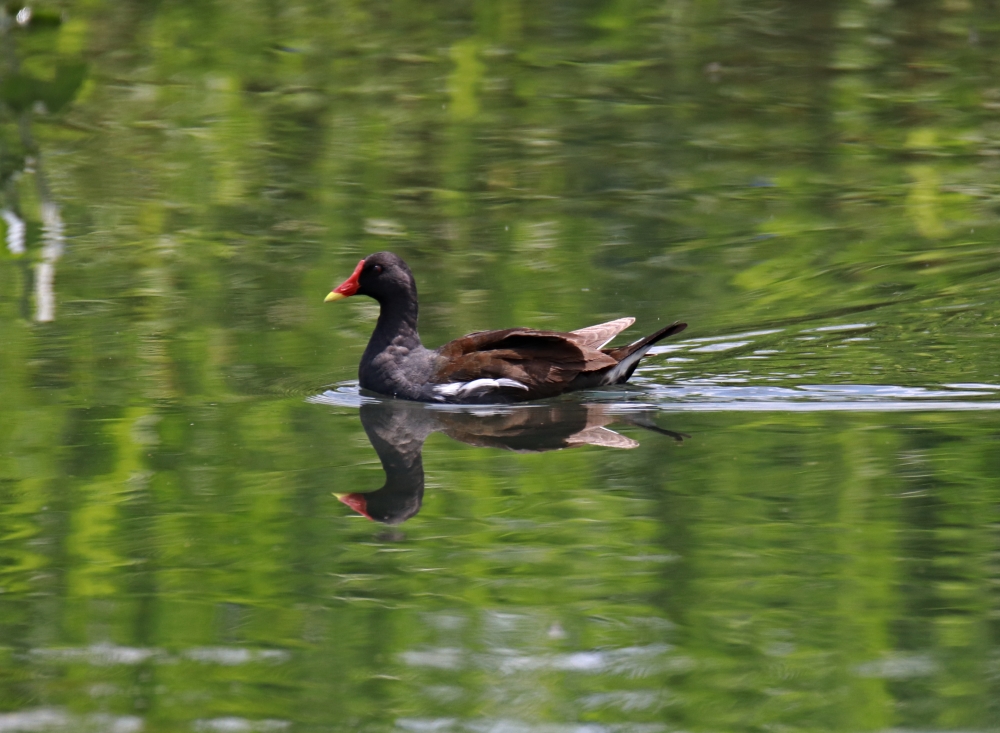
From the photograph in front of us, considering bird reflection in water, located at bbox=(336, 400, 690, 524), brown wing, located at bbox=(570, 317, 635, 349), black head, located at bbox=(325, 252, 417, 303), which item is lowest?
bird reflection in water, located at bbox=(336, 400, 690, 524)

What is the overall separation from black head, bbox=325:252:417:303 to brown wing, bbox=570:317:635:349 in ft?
3.13

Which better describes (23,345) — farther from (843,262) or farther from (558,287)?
(843,262)

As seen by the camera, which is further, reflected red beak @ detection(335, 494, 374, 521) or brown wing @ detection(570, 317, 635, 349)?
brown wing @ detection(570, 317, 635, 349)

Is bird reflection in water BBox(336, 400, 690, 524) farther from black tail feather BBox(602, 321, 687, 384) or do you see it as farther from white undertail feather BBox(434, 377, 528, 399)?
black tail feather BBox(602, 321, 687, 384)

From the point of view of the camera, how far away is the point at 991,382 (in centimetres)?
809

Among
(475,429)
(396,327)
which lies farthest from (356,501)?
(396,327)

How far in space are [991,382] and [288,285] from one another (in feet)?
15.1

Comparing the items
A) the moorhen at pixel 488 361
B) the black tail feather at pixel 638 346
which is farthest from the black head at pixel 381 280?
the black tail feather at pixel 638 346

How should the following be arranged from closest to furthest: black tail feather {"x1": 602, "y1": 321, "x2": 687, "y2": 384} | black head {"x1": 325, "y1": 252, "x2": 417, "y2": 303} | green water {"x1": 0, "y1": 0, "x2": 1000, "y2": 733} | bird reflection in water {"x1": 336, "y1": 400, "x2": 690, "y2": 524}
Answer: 1. green water {"x1": 0, "y1": 0, "x2": 1000, "y2": 733}
2. bird reflection in water {"x1": 336, "y1": 400, "x2": 690, "y2": 524}
3. black tail feather {"x1": 602, "y1": 321, "x2": 687, "y2": 384}
4. black head {"x1": 325, "y1": 252, "x2": 417, "y2": 303}

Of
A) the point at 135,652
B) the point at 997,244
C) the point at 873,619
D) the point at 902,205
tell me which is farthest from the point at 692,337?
the point at 135,652

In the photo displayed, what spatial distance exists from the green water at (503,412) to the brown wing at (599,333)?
29 centimetres

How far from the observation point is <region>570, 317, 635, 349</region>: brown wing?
8.38 meters

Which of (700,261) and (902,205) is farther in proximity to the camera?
(902,205)

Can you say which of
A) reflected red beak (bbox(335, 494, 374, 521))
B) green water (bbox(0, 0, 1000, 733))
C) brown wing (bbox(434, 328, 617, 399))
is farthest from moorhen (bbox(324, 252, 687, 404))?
reflected red beak (bbox(335, 494, 374, 521))
